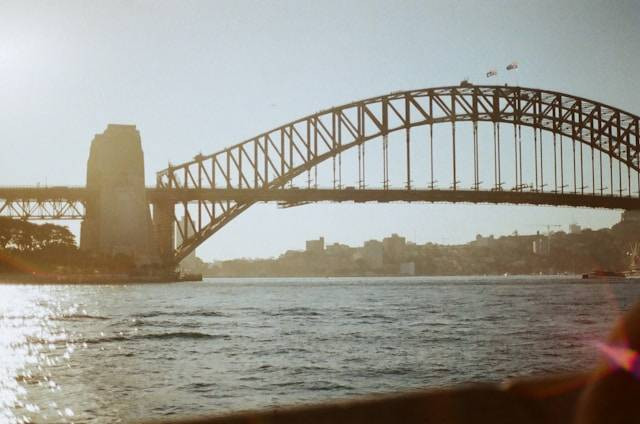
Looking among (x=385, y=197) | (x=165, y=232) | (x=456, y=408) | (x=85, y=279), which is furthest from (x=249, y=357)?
(x=85, y=279)

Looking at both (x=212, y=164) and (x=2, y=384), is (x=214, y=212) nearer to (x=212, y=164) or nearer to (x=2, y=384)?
(x=212, y=164)

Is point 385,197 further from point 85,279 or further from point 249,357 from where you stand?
point 249,357

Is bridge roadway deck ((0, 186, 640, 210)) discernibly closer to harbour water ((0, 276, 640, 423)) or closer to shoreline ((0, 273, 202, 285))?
shoreline ((0, 273, 202, 285))

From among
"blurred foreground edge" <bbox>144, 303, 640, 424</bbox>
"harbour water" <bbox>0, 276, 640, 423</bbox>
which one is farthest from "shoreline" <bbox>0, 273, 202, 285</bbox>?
"blurred foreground edge" <bbox>144, 303, 640, 424</bbox>

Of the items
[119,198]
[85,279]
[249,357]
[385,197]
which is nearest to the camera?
[249,357]

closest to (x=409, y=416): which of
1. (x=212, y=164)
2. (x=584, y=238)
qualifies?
(x=212, y=164)
